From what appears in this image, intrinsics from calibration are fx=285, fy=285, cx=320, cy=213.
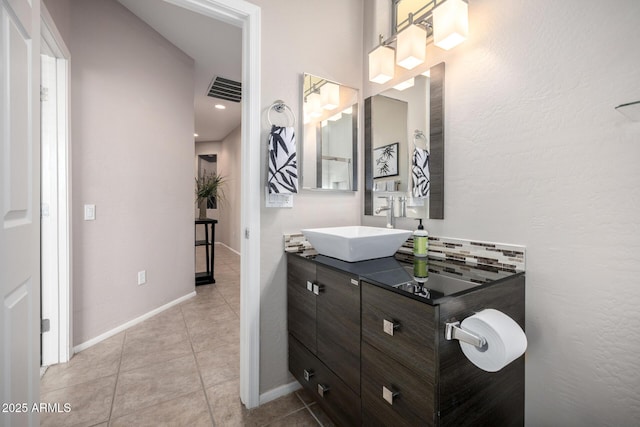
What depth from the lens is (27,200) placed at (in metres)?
0.99

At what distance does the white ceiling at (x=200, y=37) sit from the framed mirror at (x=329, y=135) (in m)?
1.53

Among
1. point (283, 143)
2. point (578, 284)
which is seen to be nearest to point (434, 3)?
point (283, 143)

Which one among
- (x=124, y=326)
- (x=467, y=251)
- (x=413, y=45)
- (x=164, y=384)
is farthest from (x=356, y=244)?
(x=124, y=326)

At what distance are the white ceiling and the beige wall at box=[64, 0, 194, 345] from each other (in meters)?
0.13

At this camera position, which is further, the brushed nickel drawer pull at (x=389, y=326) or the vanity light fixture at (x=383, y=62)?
the vanity light fixture at (x=383, y=62)

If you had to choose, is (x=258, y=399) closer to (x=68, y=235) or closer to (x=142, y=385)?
(x=142, y=385)

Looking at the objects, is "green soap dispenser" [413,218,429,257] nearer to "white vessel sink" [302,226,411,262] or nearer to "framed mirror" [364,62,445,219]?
"white vessel sink" [302,226,411,262]

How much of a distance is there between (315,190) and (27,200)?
1303mm

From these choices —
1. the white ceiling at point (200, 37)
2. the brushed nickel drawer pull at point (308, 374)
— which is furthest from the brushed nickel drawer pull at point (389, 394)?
the white ceiling at point (200, 37)

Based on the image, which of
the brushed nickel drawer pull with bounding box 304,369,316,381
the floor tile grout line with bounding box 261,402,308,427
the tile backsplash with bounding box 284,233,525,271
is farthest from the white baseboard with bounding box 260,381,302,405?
the tile backsplash with bounding box 284,233,525,271

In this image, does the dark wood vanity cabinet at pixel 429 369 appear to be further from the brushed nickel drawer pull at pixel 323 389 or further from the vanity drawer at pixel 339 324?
the brushed nickel drawer pull at pixel 323 389

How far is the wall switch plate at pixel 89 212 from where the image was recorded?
2.25 meters

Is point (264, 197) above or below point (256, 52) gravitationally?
below

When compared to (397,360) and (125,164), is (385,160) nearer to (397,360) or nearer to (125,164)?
(397,360)
